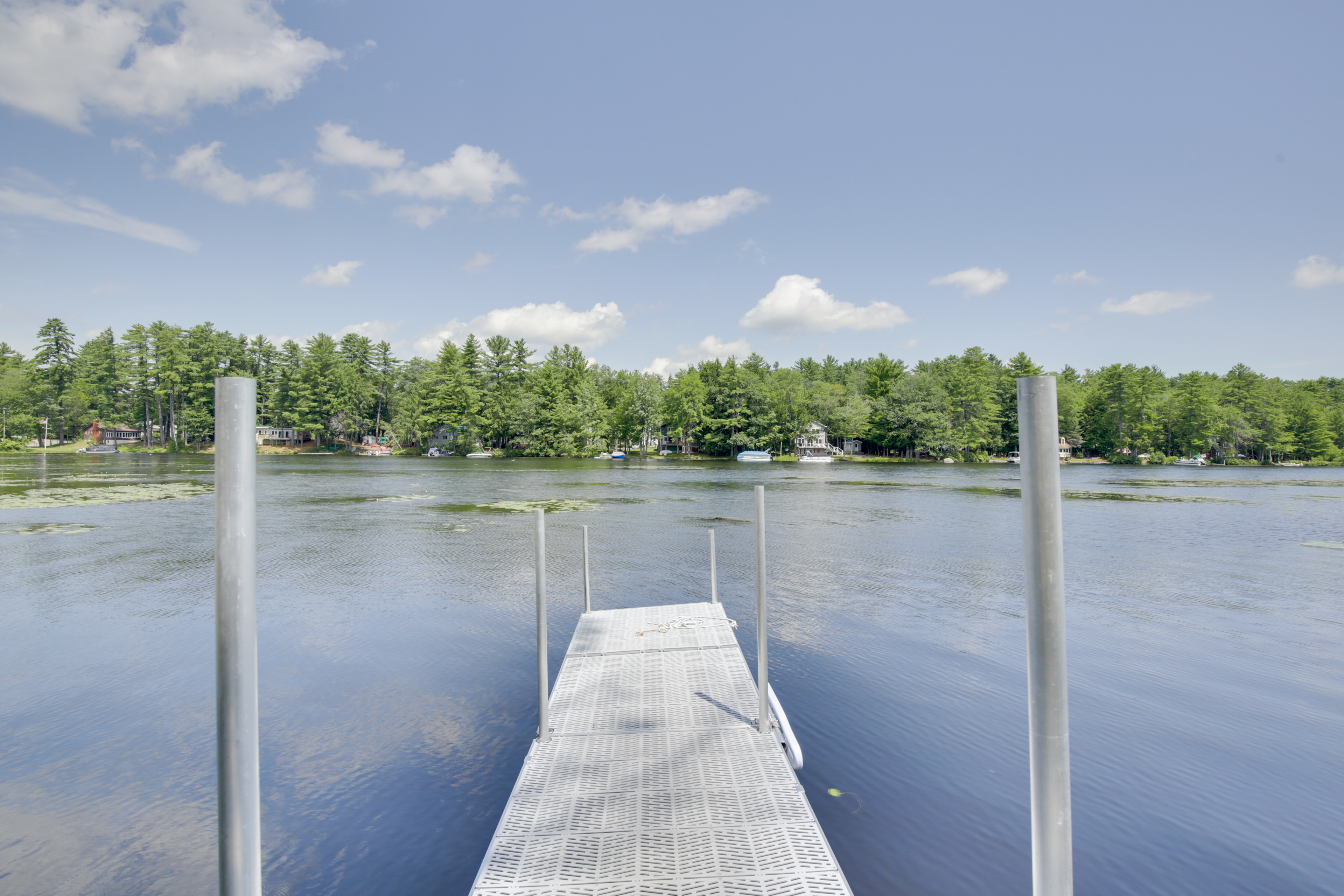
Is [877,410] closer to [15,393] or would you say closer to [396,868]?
[396,868]

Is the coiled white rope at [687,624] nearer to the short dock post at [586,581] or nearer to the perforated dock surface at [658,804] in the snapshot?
the short dock post at [586,581]

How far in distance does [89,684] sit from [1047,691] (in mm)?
9727

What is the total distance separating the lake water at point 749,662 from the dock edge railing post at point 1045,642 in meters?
2.52

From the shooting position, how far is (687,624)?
27.8 feet

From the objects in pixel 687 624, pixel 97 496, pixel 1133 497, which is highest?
pixel 97 496

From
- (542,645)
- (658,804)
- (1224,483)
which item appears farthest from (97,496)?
(1224,483)

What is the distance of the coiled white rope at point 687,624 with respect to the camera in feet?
27.0

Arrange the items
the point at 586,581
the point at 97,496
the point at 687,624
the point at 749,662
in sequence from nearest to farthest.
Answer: the point at 749,662
the point at 687,624
the point at 586,581
the point at 97,496

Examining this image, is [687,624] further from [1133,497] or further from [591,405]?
[591,405]

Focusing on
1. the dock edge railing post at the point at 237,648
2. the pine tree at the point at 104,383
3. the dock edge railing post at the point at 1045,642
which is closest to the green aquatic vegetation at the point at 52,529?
the dock edge railing post at the point at 237,648

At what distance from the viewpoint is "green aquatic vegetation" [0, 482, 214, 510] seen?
947 inches

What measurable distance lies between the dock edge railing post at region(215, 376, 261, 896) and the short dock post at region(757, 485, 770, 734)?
3.58 m

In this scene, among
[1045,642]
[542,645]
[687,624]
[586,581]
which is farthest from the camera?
[586,581]

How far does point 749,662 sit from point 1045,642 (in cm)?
632
